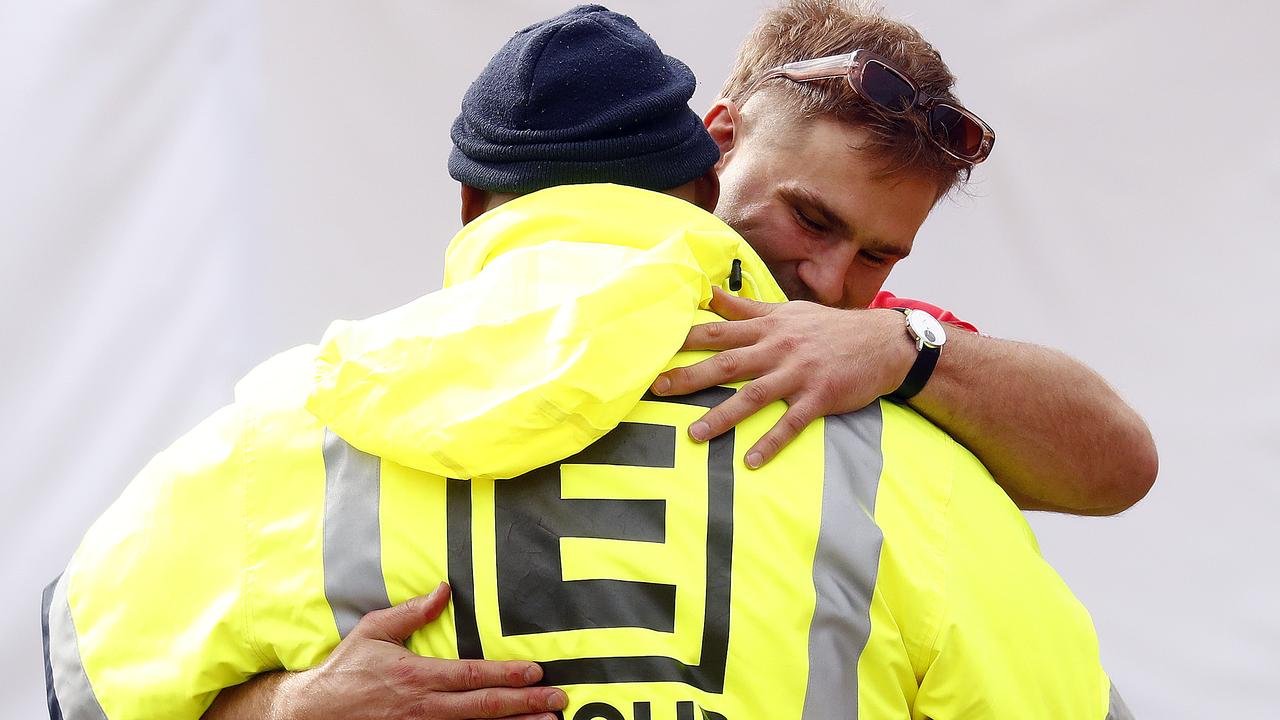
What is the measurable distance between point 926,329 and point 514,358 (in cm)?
53

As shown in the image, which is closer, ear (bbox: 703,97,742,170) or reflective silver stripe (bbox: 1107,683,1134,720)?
reflective silver stripe (bbox: 1107,683,1134,720)

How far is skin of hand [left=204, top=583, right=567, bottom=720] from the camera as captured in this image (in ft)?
2.83

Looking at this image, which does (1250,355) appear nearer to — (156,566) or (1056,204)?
(1056,204)

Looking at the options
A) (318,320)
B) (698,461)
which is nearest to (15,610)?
Result: (318,320)

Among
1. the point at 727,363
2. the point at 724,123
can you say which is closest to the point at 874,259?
the point at 724,123

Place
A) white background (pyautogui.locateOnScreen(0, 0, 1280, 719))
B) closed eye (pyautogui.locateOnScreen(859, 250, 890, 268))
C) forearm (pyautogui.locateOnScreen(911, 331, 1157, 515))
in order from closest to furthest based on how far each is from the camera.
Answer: forearm (pyautogui.locateOnScreen(911, 331, 1157, 515)), closed eye (pyautogui.locateOnScreen(859, 250, 890, 268)), white background (pyautogui.locateOnScreen(0, 0, 1280, 719))

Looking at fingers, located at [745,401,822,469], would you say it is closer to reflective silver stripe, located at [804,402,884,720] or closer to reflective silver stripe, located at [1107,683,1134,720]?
reflective silver stripe, located at [804,402,884,720]

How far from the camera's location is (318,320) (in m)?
2.46

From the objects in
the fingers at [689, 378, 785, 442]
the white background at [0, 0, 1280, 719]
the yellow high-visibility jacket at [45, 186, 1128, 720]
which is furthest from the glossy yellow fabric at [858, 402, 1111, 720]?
the white background at [0, 0, 1280, 719]

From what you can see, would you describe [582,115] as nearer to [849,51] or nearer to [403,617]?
[403,617]

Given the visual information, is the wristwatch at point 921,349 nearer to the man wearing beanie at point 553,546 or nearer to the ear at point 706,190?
the man wearing beanie at point 553,546

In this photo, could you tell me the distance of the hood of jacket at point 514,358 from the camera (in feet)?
2.65

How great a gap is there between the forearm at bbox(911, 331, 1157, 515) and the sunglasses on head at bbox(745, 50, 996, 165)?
18.5 inches

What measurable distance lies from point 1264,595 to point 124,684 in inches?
93.3
